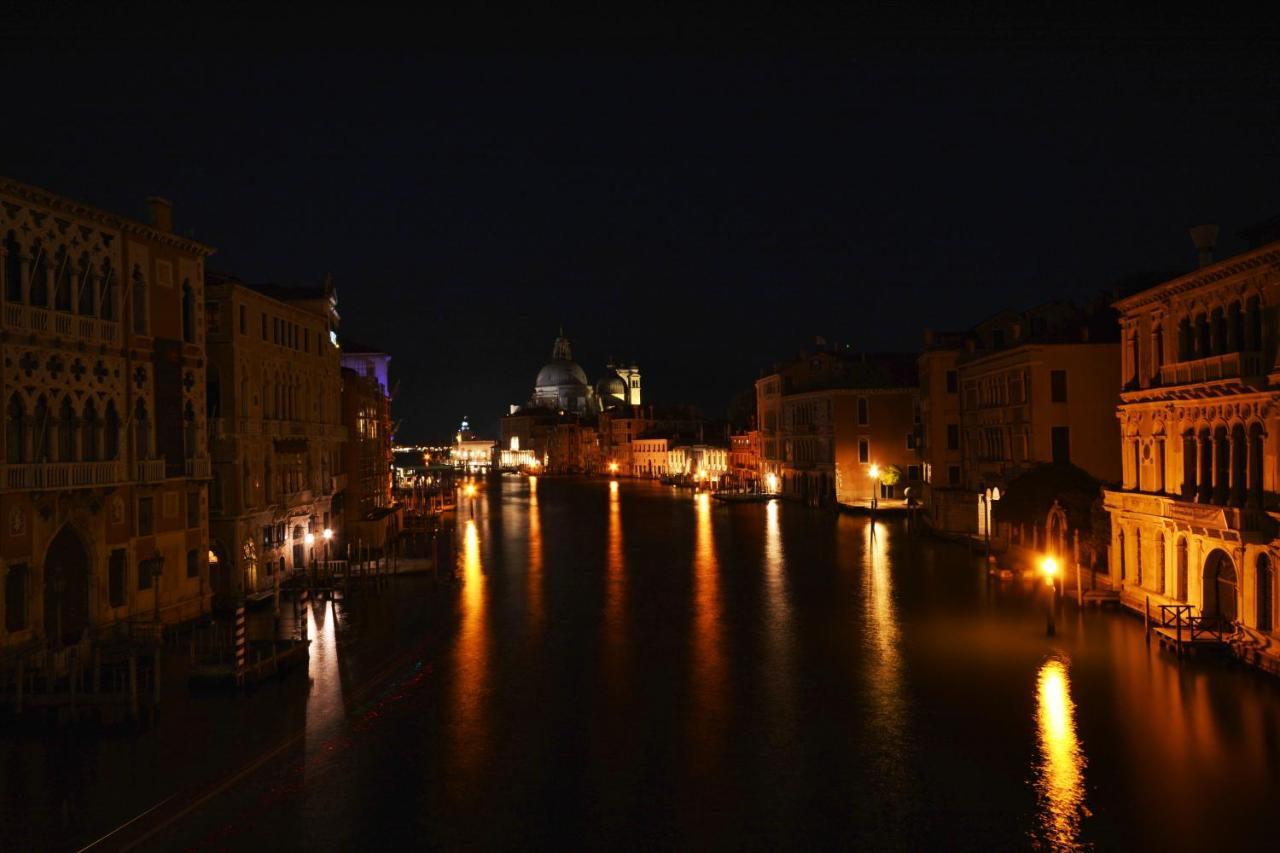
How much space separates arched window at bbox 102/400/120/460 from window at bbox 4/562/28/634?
3.88 m

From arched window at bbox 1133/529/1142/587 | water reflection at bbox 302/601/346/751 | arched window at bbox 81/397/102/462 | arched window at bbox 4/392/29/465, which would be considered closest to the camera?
water reflection at bbox 302/601/346/751

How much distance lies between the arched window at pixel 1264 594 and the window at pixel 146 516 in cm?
2583

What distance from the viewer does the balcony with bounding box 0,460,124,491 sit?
22141 mm

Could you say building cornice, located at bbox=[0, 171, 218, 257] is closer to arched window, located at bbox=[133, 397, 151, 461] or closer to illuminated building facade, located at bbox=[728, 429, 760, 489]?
arched window, located at bbox=[133, 397, 151, 461]

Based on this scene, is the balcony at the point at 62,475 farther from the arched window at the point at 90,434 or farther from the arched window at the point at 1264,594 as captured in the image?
the arched window at the point at 1264,594

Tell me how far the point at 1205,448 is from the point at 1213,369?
1.97 m

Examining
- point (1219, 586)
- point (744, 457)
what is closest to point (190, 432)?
point (1219, 586)

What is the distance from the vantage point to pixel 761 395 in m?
97.9

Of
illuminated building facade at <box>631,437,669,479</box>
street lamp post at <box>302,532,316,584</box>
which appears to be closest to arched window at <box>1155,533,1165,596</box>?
street lamp post at <box>302,532,316,584</box>

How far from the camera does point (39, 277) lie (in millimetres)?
23781

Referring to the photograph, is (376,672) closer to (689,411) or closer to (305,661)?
(305,661)

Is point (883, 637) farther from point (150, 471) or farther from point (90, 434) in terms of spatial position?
point (90, 434)

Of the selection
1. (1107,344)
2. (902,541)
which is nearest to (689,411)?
(902,541)

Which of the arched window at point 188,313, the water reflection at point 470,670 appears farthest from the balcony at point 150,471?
the water reflection at point 470,670
